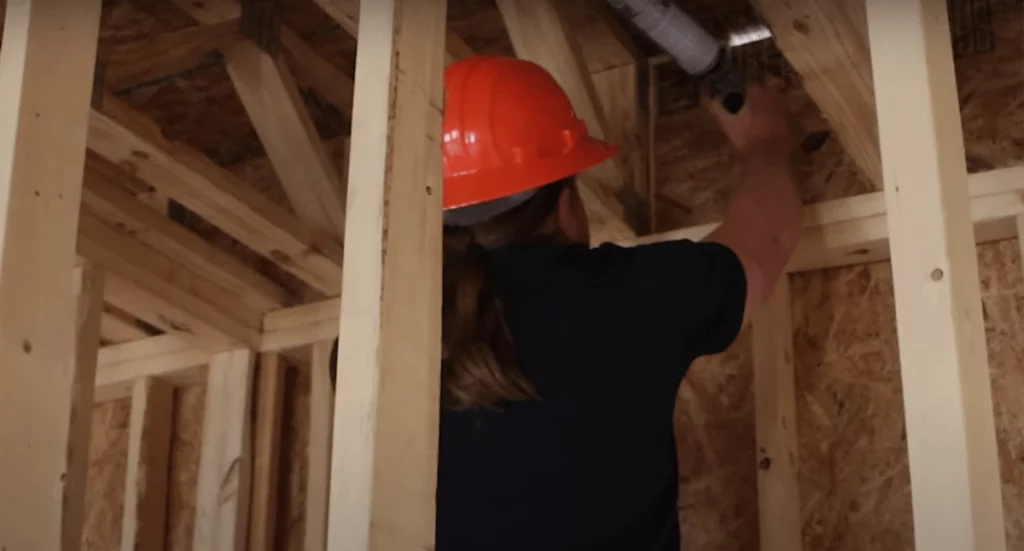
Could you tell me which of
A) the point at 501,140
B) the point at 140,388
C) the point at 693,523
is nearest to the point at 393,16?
the point at 501,140

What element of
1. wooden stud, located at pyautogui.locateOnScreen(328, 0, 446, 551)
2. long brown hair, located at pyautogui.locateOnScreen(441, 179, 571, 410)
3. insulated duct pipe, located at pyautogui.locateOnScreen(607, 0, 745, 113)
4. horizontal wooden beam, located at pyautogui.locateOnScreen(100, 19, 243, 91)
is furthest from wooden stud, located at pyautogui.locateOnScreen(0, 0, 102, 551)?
horizontal wooden beam, located at pyautogui.locateOnScreen(100, 19, 243, 91)

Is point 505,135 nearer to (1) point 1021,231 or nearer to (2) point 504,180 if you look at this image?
(2) point 504,180

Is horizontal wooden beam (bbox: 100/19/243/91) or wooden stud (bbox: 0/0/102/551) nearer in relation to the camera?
wooden stud (bbox: 0/0/102/551)

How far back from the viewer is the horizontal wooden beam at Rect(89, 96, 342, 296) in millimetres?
2207

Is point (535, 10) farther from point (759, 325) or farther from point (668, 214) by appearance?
point (759, 325)

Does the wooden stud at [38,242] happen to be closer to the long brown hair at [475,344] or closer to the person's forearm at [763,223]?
the long brown hair at [475,344]

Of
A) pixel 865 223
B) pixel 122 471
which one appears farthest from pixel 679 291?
pixel 122 471

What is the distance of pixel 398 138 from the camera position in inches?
43.2

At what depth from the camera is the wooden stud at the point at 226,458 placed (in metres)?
2.65

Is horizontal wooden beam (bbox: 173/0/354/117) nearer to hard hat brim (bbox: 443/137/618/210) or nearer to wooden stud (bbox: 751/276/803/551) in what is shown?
hard hat brim (bbox: 443/137/618/210)

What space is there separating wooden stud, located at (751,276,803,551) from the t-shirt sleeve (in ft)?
1.71

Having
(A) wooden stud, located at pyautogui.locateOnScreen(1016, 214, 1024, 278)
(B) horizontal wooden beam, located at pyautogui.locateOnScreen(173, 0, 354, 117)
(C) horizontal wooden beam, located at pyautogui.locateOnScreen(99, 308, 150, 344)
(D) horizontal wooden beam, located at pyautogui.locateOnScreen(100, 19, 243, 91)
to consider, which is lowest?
(A) wooden stud, located at pyautogui.locateOnScreen(1016, 214, 1024, 278)

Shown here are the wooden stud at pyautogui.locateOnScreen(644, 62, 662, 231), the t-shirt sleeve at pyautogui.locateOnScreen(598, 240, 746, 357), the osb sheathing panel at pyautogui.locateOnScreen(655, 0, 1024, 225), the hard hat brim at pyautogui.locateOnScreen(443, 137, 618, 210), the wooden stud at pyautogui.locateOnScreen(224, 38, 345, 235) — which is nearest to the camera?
the t-shirt sleeve at pyautogui.locateOnScreen(598, 240, 746, 357)

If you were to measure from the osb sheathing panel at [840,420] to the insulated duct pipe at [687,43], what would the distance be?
46 centimetres
